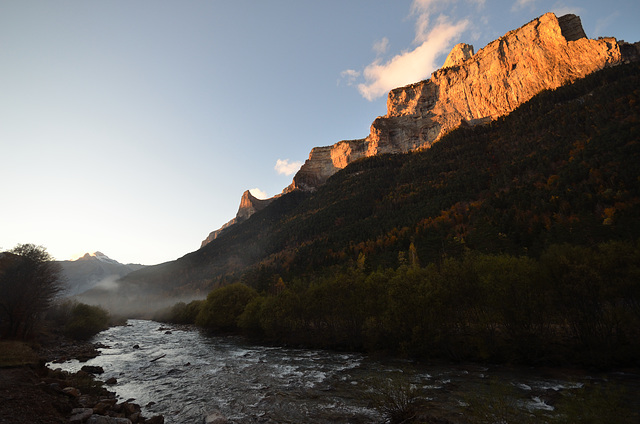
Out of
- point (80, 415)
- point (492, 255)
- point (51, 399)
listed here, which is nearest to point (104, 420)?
point (80, 415)

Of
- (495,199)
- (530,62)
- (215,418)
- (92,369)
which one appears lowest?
(92,369)

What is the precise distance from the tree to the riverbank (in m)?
15.3

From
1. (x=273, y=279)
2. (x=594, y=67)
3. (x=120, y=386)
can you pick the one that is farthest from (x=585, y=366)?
(x=594, y=67)

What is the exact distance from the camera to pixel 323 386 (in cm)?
2131

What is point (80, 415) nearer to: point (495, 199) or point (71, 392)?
point (71, 392)

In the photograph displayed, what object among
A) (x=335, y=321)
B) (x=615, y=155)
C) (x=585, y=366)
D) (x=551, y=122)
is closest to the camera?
(x=585, y=366)

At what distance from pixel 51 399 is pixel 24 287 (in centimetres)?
3119

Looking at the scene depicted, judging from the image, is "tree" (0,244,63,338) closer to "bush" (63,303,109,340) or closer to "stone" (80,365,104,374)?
"bush" (63,303,109,340)

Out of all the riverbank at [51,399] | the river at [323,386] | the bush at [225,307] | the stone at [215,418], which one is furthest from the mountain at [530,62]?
the riverbank at [51,399]

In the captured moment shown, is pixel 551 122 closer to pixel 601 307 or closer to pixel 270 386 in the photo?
pixel 601 307

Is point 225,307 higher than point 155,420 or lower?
lower

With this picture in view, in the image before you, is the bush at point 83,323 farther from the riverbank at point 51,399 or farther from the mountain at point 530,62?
the mountain at point 530,62

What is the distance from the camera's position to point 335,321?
40.8 meters

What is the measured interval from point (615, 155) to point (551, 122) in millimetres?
51199
